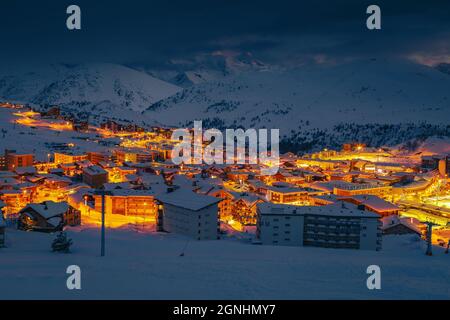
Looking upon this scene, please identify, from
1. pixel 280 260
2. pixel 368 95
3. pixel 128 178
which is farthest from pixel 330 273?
pixel 368 95

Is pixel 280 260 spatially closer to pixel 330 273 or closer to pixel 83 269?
pixel 330 273

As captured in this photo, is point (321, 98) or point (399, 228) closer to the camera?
point (399, 228)

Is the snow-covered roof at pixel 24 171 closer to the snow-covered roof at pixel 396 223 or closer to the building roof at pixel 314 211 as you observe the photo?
the building roof at pixel 314 211

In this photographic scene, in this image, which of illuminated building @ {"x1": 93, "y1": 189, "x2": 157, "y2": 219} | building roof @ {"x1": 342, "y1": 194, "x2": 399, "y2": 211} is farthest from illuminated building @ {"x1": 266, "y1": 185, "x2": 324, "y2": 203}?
illuminated building @ {"x1": 93, "y1": 189, "x2": 157, "y2": 219}

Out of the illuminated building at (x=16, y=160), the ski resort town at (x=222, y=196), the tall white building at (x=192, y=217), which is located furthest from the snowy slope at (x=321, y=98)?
the tall white building at (x=192, y=217)

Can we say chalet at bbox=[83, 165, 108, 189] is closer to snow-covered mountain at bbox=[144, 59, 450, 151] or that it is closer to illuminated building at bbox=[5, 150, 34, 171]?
illuminated building at bbox=[5, 150, 34, 171]

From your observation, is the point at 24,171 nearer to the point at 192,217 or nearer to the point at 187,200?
the point at 187,200

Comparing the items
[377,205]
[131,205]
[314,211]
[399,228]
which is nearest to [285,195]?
[377,205]
